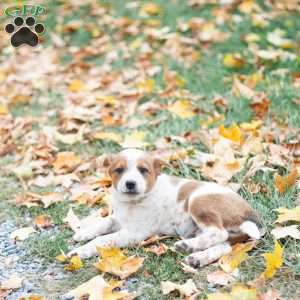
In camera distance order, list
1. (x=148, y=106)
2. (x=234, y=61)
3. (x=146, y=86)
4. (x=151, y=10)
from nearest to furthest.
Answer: (x=148, y=106) < (x=146, y=86) < (x=234, y=61) < (x=151, y=10)

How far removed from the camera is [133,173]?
13.6 feet

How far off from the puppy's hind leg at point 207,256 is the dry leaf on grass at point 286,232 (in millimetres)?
305

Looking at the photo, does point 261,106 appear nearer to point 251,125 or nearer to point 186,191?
point 251,125

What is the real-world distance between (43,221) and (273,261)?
5.90 feet

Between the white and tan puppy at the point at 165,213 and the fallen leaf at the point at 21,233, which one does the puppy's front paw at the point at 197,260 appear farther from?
the fallen leaf at the point at 21,233

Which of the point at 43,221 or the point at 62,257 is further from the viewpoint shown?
the point at 43,221

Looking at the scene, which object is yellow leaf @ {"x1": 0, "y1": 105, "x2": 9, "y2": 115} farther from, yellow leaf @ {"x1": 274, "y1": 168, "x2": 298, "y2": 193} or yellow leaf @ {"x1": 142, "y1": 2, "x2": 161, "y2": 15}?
yellow leaf @ {"x1": 274, "y1": 168, "x2": 298, "y2": 193}

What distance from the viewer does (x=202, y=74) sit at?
730 centimetres

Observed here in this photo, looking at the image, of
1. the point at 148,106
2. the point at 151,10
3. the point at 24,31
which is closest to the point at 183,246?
the point at 24,31

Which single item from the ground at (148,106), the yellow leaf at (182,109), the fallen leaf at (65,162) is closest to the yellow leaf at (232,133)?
the ground at (148,106)

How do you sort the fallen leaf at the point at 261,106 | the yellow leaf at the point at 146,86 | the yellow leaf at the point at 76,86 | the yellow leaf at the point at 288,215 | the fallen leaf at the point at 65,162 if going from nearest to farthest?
1. the yellow leaf at the point at 288,215
2. the fallen leaf at the point at 65,162
3. the fallen leaf at the point at 261,106
4. the yellow leaf at the point at 146,86
5. the yellow leaf at the point at 76,86

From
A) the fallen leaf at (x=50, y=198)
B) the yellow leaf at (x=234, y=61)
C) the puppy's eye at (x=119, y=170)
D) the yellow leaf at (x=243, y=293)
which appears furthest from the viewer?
the yellow leaf at (x=234, y=61)

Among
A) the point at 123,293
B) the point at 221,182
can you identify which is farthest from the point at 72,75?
the point at 123,293

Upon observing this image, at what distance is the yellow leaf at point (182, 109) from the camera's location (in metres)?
6.15
